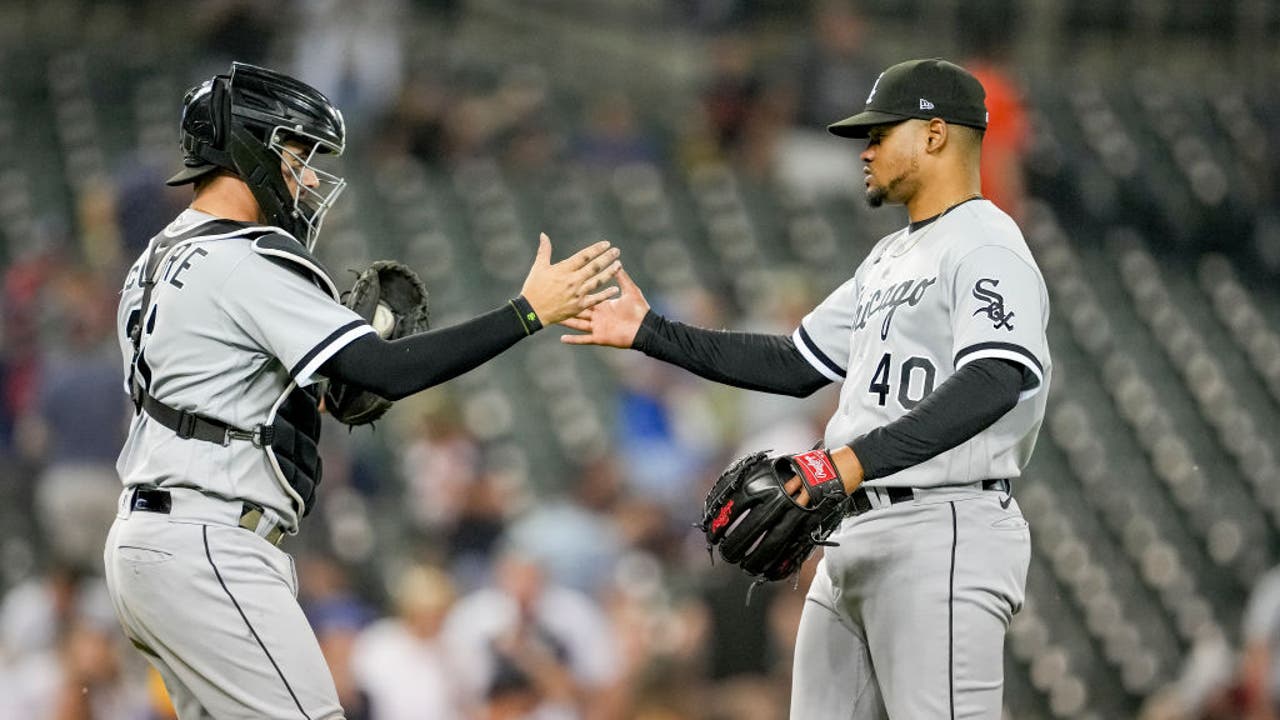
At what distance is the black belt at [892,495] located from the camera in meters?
3.98

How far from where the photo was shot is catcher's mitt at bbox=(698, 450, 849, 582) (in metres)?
3.79

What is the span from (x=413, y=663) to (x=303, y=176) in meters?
3.70

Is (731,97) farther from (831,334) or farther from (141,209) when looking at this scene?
(831,334)

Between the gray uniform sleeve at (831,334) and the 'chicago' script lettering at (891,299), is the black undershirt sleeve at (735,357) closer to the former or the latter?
the gray uniform sleeve at (831,334)

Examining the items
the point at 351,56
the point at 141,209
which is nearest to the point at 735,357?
the point at 141,209

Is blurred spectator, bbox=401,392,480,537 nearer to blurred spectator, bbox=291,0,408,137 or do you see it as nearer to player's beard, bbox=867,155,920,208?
blurred spectator, bbox=291,0,408,137

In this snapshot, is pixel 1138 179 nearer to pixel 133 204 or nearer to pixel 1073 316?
pixel 1073 316

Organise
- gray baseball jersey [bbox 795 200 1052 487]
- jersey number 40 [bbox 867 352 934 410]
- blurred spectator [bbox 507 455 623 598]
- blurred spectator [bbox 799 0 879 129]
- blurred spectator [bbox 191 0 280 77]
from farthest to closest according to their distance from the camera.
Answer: blurred spectator [bbox 799 0 879 129] < blurred spectator [bbox 191 0 280 77] < blurred spectator [bbox 507 455 623 598] < jersey number 40 [bbox 867 352 934 410] < gray baseball jersey [bbox 795 200 1052 487]

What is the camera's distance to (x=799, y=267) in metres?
11.1

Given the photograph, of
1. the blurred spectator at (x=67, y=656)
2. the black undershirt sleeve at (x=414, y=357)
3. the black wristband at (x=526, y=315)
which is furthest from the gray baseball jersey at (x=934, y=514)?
the blurred spectator at (x=67, y=656)

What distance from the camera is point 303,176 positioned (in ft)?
13.5

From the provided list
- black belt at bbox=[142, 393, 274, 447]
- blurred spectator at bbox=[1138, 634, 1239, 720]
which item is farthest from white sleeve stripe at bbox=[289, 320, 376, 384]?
blurred spectator at bbox=[1138, 634, 1239, 720]

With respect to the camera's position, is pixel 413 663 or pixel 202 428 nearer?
pixel 202 428

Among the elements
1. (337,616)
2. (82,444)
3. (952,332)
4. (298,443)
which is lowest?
(337,616)
